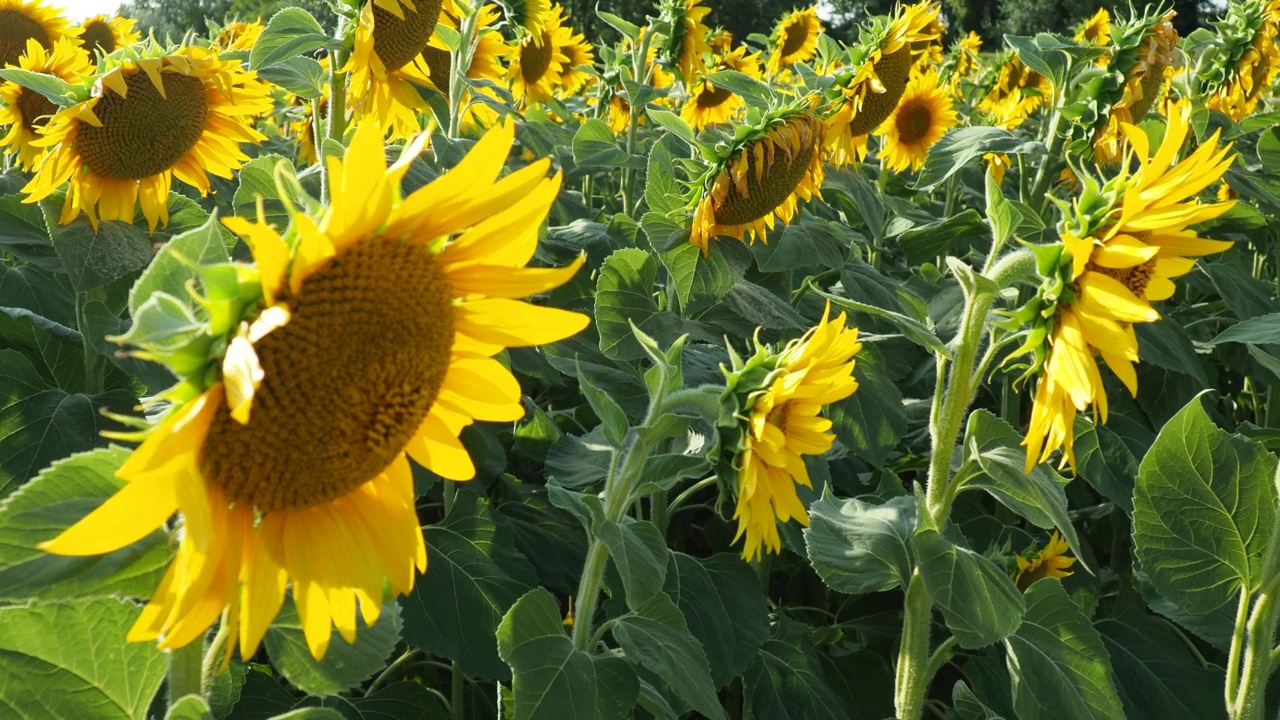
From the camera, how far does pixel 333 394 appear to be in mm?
837

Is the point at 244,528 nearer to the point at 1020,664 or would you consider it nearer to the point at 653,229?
→ the point at 1020,664

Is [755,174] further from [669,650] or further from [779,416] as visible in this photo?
[669,650]

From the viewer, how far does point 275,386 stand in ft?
2.64

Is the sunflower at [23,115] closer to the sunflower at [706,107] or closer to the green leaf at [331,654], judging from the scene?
the green leaf at [331,654]

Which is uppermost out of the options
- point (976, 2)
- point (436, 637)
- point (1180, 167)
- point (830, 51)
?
point (1180, 167)

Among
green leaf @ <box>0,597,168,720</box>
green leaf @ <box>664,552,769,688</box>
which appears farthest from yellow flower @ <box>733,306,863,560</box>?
green leaf @ <box>0,597,168,720</box>

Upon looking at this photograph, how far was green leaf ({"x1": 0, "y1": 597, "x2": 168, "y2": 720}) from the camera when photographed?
950 mm

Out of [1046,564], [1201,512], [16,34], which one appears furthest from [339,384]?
[16,34]

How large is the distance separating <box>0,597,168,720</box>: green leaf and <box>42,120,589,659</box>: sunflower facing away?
0.58 ft

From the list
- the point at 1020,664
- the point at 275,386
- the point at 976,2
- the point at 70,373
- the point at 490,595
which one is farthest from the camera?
the point at 976,2

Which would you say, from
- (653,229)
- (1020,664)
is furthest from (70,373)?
(1020,664)

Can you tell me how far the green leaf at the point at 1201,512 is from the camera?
5.27 ft

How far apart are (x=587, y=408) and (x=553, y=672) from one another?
1.16 metres

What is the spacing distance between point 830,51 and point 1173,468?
1.96 m
